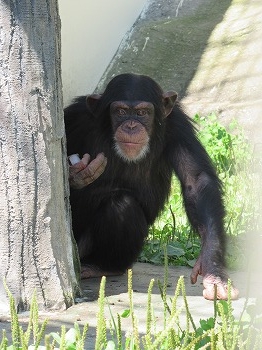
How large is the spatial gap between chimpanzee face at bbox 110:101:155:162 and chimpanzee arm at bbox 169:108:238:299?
0.72ft

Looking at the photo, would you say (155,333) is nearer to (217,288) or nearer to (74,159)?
(217,288)

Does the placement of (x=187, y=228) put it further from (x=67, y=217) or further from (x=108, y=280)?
(x=67, y=217)

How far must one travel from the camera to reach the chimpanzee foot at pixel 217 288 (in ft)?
13.1

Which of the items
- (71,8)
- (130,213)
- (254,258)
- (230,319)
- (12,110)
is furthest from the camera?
(71,8)

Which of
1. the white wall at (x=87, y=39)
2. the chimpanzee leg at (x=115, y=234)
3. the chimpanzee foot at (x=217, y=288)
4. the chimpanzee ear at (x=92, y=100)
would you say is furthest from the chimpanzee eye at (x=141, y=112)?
the white wall at (x=87, y=39)

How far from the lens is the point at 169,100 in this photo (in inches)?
200

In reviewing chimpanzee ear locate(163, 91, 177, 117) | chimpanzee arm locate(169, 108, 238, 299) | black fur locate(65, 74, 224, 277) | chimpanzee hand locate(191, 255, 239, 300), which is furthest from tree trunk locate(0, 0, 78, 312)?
chimpanzee ear locate(163, 91, 177, 117)

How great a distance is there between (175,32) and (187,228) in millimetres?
4713

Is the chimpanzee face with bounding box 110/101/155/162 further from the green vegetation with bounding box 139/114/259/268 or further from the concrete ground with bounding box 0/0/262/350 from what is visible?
the concrete ground with bounding box 0/0/262/350

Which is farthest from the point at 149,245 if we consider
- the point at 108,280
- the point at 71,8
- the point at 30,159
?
the point at 71,8

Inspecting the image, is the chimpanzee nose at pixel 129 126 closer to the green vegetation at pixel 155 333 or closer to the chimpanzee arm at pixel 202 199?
the chimpanzee arm at pixel 202 199

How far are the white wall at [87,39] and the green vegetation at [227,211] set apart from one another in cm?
176

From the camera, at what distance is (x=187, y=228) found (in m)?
6.05

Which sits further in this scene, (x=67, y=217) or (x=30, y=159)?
(x=67, y=217)
